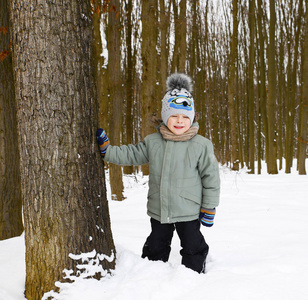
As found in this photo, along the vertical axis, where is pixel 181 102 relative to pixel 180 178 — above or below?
above

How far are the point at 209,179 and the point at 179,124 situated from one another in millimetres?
506

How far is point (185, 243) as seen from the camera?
2326 mm

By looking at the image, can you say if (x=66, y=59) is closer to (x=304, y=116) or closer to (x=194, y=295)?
(x=194, y=295)

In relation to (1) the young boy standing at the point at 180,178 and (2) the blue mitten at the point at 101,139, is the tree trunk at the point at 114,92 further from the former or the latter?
(2) the blue mitten at the point at 101,139

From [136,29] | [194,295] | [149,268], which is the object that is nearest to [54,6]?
[149,268]

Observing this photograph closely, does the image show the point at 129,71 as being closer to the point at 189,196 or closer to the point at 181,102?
the point at 181,102

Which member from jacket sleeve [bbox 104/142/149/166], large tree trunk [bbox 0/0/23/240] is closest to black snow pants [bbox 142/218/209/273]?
jacket sleeve [bbox 104/142/149/166]

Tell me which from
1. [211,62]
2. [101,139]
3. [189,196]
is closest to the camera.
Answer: [101,139]

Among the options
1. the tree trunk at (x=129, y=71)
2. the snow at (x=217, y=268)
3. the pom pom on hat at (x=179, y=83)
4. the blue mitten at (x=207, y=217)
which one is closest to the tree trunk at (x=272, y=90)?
the tree trunk at (x=129, y=71)

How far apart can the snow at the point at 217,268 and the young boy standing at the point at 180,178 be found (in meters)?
0.22

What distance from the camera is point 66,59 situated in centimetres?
182

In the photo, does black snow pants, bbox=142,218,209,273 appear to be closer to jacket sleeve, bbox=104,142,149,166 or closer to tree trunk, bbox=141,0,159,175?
jacket sleeve, bbox=104,142,149,166

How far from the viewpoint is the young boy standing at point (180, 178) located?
2248 millimetres

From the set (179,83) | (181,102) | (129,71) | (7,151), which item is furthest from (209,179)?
(129,71)
